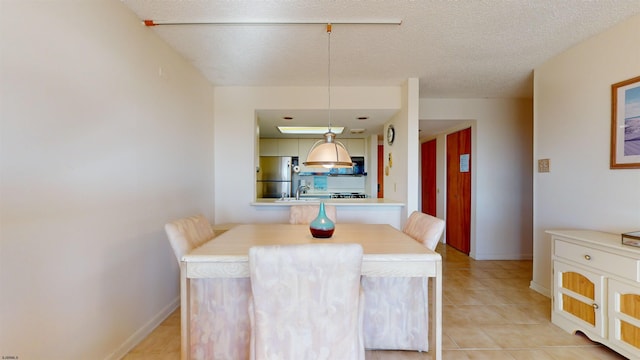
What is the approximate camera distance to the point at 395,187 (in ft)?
12.9

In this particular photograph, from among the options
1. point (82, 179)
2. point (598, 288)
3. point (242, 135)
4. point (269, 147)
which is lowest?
point (598, 288)

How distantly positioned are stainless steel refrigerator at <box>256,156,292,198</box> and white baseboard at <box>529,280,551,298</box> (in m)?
4.22

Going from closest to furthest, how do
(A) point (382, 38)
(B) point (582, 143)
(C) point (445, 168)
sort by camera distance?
(A) point (382, 38) → (B) point (582, 143) → (C) point (445, 168)

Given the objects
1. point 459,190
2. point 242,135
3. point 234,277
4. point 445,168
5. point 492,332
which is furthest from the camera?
point 445,168

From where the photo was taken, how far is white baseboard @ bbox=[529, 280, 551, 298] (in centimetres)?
295

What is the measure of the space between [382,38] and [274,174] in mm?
4007

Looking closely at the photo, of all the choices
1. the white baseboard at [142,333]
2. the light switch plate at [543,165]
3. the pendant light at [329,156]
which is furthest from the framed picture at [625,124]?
the white baseboard at [142,333]

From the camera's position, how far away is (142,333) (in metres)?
2.12

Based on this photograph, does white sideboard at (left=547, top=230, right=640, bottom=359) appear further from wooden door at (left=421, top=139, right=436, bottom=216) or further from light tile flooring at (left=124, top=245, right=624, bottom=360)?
wooden door at (left=421, top=139, right=436, bottom=216)

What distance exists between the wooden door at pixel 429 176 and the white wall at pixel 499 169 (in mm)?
1407

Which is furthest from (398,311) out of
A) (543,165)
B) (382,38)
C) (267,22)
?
(543,165)

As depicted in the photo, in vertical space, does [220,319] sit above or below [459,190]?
below

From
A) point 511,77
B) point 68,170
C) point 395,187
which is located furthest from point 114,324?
point 511,77

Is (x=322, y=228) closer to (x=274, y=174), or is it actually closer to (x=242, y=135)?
(x=242, y=135)
